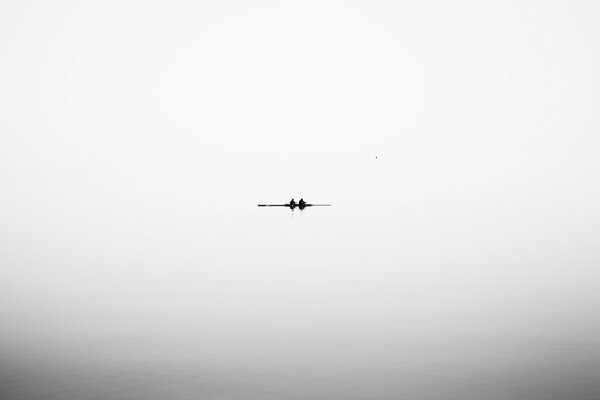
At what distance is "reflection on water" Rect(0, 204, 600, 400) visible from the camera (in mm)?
29125

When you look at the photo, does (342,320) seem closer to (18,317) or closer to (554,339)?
(554,339)

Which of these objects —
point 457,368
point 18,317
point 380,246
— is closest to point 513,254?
point 380,246

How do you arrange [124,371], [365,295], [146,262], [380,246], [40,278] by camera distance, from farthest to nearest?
[380,246]
[146,262]
[40,278]
[365,295]
[124,371]

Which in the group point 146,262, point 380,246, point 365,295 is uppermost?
point 380,246

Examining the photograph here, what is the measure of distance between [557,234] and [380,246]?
146 feet

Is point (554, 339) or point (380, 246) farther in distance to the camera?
point (380, 246)

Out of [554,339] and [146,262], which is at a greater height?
[146,262]

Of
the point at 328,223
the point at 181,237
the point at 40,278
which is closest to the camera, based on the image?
the point at 40,278

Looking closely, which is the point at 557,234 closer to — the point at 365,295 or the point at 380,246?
the point at 380,246

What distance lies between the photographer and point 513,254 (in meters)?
88.5

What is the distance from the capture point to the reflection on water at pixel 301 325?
2912 centimetres

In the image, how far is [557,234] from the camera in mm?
122750

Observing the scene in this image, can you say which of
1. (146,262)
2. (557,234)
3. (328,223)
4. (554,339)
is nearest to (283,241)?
(146,262)

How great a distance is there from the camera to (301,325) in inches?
1661
